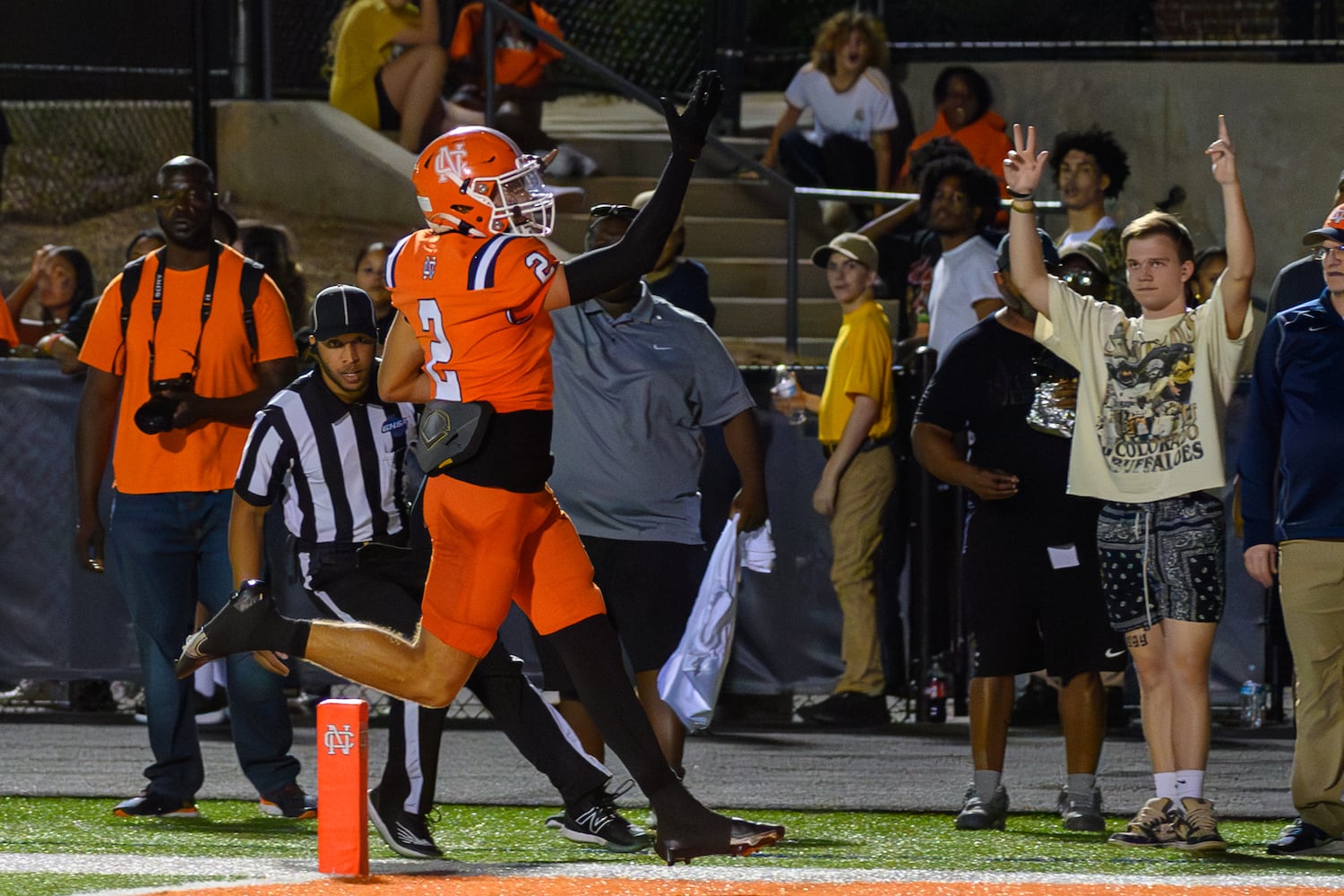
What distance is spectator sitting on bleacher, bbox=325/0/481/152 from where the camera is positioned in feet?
44.6

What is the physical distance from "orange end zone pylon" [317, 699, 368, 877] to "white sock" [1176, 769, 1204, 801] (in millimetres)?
2515

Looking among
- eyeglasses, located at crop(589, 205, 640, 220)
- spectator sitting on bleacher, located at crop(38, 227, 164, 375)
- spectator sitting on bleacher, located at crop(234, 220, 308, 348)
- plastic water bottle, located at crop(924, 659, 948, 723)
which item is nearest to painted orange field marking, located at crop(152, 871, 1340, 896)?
eyeglasses, located at crop(589, 205, 640, 220)

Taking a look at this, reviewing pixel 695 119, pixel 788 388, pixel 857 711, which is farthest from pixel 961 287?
pixel 695 119

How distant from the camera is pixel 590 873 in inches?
236

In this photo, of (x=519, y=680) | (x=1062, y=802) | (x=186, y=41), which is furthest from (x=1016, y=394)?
(x=186, y=41)

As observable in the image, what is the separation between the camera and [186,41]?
13406 mm

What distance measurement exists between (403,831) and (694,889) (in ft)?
4.03

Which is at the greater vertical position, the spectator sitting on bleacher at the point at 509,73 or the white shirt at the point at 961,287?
the spectator sitting on bleacher at the point at 509,73

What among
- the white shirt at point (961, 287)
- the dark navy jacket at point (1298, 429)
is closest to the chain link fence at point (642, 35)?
the white shirt at point (961, 287)

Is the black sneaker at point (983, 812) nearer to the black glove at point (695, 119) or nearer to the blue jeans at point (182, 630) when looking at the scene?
the blue jeans at point (182, 630)

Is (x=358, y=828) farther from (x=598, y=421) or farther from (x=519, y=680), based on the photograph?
(x=598, y=421)

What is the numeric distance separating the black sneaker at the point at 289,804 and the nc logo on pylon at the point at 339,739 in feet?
5.40

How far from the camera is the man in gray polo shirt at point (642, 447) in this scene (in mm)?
7086

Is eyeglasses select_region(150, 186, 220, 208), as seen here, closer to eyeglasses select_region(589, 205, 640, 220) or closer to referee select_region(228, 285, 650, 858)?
referee select_region(228, 285, 650, 858)
